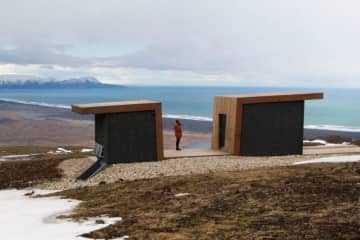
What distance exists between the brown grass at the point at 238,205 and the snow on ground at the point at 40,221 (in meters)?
0.45

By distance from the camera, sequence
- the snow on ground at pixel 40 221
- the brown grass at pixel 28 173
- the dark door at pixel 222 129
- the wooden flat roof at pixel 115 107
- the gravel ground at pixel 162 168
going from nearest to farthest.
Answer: the snow on ground at pixel 40 221 < the gravel ground at pixel 162 168 < the brown grass at pixel 28 173 < the wooden flat roof at pixel 115 107 < the dark door at pixel 222 129

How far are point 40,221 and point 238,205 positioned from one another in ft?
13.9

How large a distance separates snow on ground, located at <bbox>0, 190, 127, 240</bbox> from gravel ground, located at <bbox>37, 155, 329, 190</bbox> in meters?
3.37

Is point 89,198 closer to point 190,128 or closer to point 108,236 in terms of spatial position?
point 108,236

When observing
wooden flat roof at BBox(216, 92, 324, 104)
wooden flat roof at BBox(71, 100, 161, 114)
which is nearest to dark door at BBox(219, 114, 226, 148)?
wooden flat roof at BBox(216, 92, 324, 104)

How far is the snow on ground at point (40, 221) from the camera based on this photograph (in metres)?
9.49

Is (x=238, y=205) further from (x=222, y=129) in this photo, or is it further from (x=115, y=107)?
(x=222, y=129)

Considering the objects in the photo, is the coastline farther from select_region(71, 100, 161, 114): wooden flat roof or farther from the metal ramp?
select_region(71, 100, 161, 114): wooden flat roof

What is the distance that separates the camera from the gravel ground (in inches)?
684

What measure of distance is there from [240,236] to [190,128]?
55.0m

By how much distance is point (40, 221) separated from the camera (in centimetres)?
1082

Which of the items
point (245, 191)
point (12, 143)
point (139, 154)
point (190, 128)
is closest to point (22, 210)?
point (245, 191)

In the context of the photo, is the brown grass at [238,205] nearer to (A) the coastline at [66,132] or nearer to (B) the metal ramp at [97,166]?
(B) the metal ramp at [97,166]

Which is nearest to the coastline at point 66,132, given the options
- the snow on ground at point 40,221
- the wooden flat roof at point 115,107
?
the wooden flat roof at point 115,107
